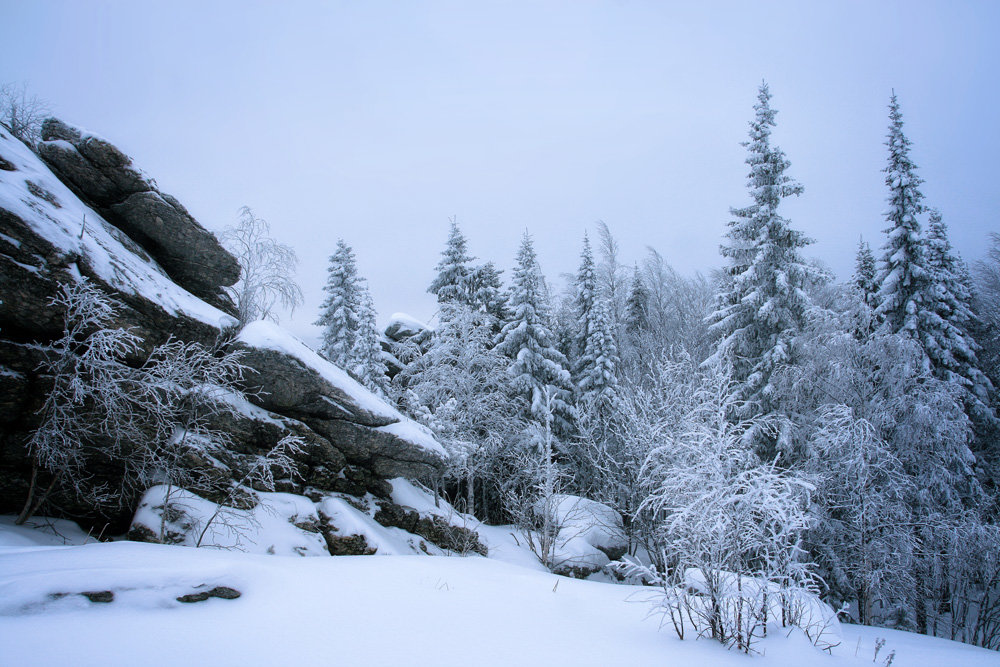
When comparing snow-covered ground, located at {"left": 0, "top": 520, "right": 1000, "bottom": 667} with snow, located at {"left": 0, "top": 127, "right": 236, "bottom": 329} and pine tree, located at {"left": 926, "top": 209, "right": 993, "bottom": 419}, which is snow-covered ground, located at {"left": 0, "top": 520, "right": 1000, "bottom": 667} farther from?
pine tree, located at {"left": 926, "top": 209, "right": 993, "bottom": 419}

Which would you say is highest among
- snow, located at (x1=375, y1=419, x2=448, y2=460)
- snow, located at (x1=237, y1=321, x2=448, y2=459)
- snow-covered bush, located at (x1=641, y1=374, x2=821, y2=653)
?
snow, located at (x1=237, y1=321, x2=448, y2=459)

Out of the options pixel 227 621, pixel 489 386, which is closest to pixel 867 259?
pixel 489 386

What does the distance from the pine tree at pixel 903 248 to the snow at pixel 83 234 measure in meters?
19.5

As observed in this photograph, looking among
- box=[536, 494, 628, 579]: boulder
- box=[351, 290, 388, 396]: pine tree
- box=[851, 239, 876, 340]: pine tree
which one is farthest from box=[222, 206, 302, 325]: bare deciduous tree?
box=[851, 239, 876, 340]: pine tree

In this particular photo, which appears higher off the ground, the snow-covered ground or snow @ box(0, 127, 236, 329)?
snow @ box(0, 127, 236, 329)

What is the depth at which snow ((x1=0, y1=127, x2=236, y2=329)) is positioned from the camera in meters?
6.95

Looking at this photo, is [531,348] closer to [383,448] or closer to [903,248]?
[383,448]

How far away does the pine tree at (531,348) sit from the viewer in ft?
66.7

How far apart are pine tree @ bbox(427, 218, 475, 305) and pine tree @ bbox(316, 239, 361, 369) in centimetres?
451

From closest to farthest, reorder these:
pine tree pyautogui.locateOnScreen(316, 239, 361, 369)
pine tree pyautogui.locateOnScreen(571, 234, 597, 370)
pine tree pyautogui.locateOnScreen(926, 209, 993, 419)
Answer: pine tree pyautogui.locateOnScreen(926, 209, 993, 419) → pine tree pyautogui.locateOnScreen(571, 234, 597, 370) → pine tree pyautogui.locateOnScreen(316, 239, 361, 369)

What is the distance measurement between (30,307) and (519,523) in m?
14.4

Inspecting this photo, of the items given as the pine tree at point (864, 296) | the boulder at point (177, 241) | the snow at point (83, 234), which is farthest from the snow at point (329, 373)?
the pine tree at point (864, 296)

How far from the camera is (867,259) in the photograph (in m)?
23.7

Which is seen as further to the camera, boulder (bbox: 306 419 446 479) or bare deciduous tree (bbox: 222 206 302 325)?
bare deciduous tree (bbox: 222 206 302 325)
